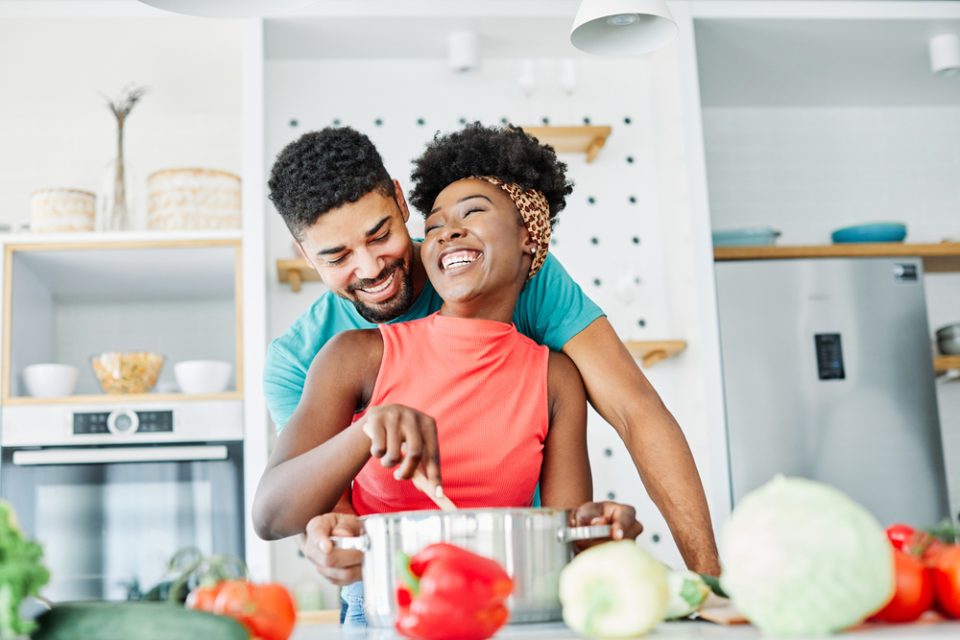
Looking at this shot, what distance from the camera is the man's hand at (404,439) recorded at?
920 mm

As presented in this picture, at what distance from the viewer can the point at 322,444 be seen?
3.76ft

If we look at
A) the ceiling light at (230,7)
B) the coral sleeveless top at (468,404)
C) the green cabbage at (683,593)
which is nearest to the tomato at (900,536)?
the green cabbage at (683,593)

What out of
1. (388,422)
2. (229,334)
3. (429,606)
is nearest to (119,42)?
(229,334)

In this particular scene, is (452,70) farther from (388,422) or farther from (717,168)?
(388,422)

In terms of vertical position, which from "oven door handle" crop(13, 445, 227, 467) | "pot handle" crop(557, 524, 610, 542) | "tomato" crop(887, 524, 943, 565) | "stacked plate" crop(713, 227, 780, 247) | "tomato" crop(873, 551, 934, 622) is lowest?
"tomato" crop(873, 551, 934, 622)

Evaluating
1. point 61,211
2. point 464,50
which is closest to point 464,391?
point 61,211

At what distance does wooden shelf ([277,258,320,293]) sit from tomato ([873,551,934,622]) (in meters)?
2.31

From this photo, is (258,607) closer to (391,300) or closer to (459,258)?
(459,258)

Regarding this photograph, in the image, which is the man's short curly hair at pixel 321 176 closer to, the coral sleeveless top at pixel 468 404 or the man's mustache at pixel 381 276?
the man's mustache at pixel 381 276

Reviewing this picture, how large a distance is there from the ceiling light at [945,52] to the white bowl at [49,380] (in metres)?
2.88

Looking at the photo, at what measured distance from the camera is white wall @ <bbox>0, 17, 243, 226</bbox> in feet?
10.6

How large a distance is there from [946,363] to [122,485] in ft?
8.58

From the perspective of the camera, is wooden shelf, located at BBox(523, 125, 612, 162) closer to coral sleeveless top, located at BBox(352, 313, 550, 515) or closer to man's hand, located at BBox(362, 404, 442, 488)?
coral sleeveless top, located at BBox(352, 313, 550, 515)

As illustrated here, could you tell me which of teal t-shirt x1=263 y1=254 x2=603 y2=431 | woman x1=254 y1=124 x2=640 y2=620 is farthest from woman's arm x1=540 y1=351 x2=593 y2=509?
teal t-shirt x1=263 y1=254 x2=603 y2=431
